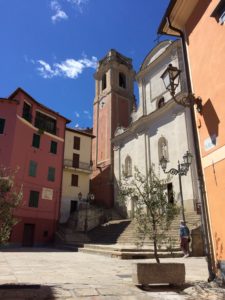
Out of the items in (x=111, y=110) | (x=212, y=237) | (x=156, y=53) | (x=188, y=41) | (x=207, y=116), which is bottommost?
(x=212, y=237)

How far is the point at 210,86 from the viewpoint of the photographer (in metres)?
7.21

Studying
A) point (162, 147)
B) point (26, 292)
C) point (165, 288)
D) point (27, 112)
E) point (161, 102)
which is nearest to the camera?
point (26, 292)

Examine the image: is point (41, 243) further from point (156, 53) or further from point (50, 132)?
point (156, 53)

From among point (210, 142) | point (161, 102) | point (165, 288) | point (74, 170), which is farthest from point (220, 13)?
point (74, 170)

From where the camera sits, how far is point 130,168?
30.1m

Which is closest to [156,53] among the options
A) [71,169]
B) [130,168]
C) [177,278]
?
[130,168]

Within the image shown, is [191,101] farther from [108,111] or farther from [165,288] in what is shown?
[108,111]


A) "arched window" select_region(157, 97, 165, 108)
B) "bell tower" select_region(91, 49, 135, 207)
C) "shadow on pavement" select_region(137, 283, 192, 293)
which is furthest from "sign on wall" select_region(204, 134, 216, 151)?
"bell tower" select_region(91, 49, 135, 207)

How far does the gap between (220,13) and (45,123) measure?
22.1m

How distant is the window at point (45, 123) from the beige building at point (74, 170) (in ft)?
12.0

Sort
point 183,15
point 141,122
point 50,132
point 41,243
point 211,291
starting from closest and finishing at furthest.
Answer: point 211,291, point 183,15, point 41,243, point 50,132, point 141,122

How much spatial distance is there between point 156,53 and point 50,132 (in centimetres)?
1367

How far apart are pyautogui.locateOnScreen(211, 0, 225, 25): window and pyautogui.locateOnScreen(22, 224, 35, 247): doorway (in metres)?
20.9

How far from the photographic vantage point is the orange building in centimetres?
655
